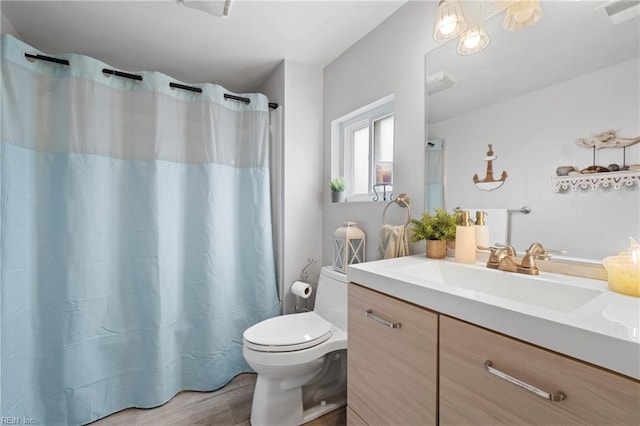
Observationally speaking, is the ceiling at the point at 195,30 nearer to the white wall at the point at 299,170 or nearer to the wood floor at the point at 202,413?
the white wall at the point at 299,170

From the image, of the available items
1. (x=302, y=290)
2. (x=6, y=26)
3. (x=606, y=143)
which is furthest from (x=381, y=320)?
(x=6, y=26)

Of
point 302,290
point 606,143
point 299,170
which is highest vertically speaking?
point 299,170

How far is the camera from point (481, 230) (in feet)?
3.54

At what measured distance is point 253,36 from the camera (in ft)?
5.43

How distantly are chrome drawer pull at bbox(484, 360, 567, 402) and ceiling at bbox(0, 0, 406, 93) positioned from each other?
1651 millimetres

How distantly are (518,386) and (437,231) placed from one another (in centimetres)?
69

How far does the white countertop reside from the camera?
1.42 feet

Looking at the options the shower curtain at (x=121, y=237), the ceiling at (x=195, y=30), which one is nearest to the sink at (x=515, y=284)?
the shower curtain at (x=121, y=237)

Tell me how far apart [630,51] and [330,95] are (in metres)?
1.51

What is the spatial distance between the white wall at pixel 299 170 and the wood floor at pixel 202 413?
0.62 m

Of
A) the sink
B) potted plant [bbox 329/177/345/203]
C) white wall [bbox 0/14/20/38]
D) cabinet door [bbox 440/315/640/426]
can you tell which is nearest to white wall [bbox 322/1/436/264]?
potted plant [bbox 329/177/345/203]

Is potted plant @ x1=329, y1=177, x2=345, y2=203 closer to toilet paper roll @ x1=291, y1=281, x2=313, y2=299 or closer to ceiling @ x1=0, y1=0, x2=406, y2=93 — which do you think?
toilet paper roll @ x1=291, y1=281, x2=313, y2=299

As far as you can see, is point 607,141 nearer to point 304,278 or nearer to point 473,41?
point 473,41

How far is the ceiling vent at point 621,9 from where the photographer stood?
77 centimetres
